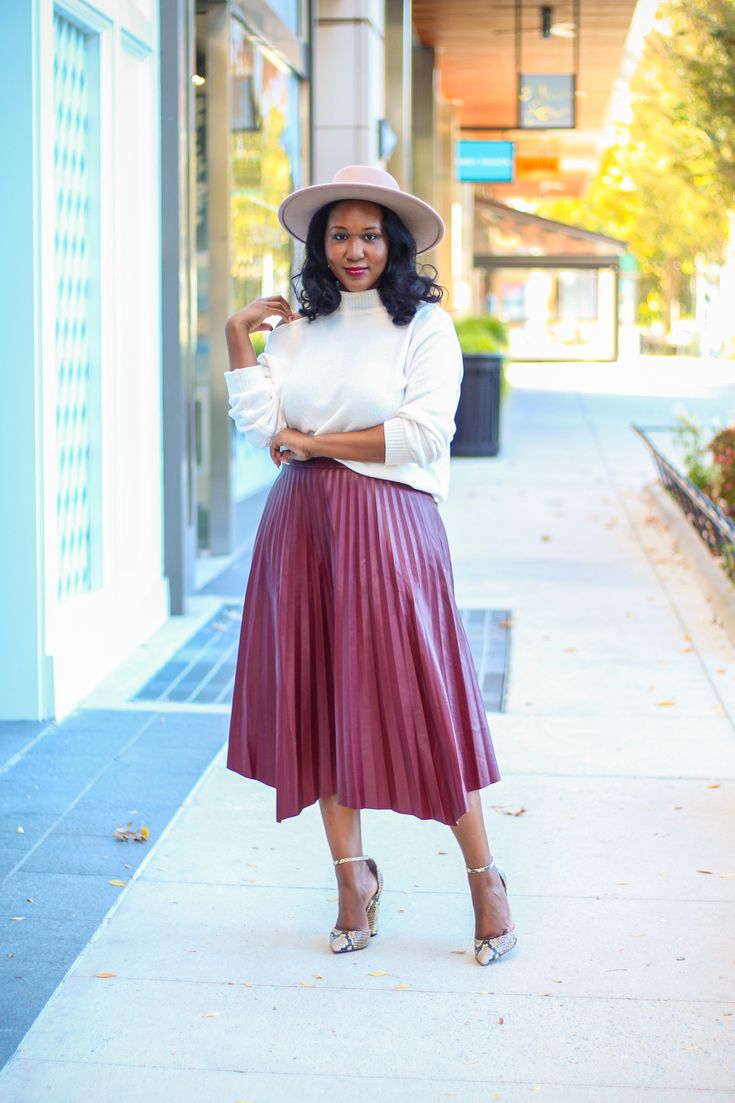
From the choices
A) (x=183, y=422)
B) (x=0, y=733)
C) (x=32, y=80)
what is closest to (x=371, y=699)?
(x=0, y=733)

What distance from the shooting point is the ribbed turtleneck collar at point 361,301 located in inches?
146

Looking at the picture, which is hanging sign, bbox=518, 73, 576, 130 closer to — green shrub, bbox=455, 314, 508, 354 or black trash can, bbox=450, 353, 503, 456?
green shrub, bbox=455, 314, 508, 354

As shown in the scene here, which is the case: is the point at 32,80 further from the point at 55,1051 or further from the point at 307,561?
the point at 55,1051

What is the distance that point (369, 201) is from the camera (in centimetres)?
368

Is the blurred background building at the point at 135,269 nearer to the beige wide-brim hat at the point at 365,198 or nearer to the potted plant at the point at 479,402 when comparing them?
the beige wide-brim hat at the point at 365,198

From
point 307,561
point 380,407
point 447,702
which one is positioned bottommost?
point 447,702

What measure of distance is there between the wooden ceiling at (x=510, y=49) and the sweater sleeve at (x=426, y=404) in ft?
42.5

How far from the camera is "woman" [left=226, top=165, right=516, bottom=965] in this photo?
3.65 metres

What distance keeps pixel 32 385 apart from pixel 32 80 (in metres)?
1.12

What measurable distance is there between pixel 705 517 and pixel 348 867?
19.6 ft

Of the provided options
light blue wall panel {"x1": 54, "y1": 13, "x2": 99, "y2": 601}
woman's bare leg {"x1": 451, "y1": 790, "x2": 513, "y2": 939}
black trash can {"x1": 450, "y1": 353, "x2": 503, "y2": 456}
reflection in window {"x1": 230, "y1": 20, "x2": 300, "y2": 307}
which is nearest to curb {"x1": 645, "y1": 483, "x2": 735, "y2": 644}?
light blue wall panel {"x1": 54, "y1": 13, "x2": 99, "y2": 601}

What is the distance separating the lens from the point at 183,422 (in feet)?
24.7

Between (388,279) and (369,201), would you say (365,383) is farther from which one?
(369,201)

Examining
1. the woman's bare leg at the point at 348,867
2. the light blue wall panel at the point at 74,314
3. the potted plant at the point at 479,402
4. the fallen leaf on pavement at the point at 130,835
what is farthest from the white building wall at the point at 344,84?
the woman's bare leg at the point at 348,867
